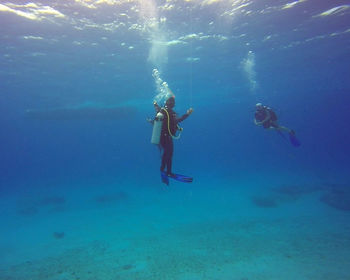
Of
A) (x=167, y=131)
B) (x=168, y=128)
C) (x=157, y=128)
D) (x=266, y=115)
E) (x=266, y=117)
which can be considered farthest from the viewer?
(x=266, y=115)

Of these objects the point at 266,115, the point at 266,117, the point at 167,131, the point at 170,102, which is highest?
the point at 266,115

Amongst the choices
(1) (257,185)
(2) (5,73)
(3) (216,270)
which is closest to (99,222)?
(3) (216,270)

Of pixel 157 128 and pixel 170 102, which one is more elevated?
pixel 170 102

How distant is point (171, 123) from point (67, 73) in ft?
63.0

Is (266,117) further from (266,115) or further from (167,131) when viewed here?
(167,131)

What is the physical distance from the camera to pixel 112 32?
14688 mm

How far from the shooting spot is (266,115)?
12.9 meters

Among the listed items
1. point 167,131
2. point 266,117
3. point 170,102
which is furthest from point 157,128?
point 266,117

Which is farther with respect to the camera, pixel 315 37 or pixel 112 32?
pixel 315 37

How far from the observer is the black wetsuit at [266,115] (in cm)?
1284

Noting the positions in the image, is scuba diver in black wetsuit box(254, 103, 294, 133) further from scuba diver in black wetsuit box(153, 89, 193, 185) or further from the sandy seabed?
scuba diver in black wetsuit box(153, 89, 193, 185)

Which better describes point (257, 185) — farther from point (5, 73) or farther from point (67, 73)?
point (5, 73)

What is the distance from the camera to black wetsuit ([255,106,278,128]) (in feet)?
42.1

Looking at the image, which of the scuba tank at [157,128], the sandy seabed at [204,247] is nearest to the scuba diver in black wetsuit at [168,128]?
the scuba tank at [157,128]
